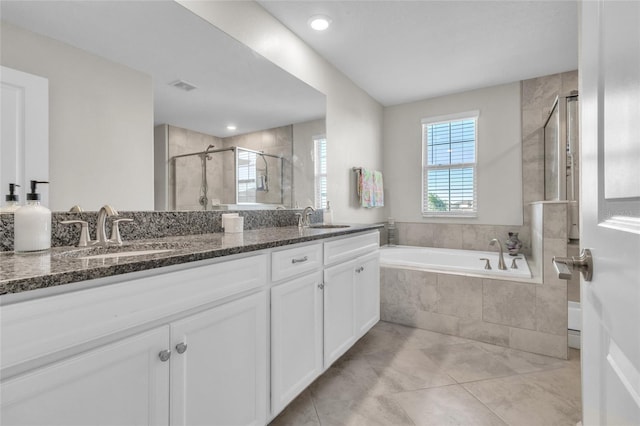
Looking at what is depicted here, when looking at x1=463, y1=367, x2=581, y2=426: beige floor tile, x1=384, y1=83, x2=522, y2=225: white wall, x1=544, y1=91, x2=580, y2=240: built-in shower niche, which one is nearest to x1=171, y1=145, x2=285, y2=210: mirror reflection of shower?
x1=463, y1=367, x2=581, y2=426: beige floor tile

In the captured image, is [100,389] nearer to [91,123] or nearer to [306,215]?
[91,123]

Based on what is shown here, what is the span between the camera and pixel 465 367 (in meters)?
2.12

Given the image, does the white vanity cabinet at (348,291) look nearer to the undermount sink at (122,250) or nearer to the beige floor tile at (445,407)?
the beige floor tile at (445,407)

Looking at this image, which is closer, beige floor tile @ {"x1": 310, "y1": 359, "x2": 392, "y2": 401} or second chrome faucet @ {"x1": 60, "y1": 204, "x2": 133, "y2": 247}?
second chrome faucet @ {"x1": 60, "y1": 204, "x2": 133, "y2": 247}

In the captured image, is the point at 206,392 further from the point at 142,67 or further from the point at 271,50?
the point at 271,50

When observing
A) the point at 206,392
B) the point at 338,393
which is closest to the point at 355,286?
the point at 338,393

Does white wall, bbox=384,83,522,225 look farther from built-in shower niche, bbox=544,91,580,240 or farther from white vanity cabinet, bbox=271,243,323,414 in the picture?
white vanity cabinet, bbox=271,243,323,414

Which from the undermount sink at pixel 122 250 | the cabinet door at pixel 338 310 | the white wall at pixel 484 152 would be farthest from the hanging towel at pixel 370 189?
the undermount sink at pixel 122 250

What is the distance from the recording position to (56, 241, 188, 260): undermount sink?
1075 mm

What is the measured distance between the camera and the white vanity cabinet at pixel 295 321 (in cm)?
138

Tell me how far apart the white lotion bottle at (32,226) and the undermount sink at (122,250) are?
8 centimetres

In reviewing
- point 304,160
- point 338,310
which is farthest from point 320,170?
point 338,310

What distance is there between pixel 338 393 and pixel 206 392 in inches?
40.0

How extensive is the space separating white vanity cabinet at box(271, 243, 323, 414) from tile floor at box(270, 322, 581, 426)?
27cm
